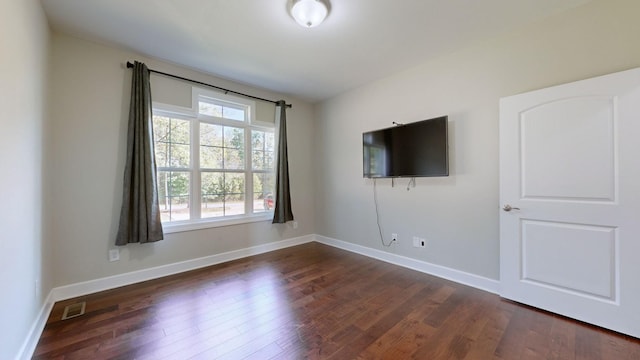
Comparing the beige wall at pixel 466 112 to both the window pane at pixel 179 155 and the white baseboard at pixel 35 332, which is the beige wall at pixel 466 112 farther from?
the white baseboard at pixel 35 332

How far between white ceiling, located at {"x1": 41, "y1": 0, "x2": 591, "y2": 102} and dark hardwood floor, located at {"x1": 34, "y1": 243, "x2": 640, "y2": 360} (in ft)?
8.53

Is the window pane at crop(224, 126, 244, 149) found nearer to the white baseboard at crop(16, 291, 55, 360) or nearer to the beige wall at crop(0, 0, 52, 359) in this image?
the beige wall at crop(0, 0, 52, 359)

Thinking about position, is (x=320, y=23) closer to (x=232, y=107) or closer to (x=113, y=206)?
(x=232, y=107)

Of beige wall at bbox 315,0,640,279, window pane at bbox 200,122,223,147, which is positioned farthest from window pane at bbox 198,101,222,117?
beige wall at bbox 315,0,640,279

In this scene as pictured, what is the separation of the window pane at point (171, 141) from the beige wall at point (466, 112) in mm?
2311

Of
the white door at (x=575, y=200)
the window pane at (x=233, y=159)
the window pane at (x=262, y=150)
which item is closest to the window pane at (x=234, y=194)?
the window pane at (x=233, y=159)

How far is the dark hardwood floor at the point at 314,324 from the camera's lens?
1.71 m

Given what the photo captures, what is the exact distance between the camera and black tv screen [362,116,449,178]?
9.44ft

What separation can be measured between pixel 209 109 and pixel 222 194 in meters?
1.20

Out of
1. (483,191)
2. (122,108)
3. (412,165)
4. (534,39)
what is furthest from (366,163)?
(122,108)

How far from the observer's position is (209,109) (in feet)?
11.5

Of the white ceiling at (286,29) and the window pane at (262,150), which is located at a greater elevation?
the white ceiling at (286,29)

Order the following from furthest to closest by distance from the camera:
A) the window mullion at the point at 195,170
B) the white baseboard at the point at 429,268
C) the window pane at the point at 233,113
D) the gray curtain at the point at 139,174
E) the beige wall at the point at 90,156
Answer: the window pane at the point at 233,113
the window mullion at the point at 195,170
the gray curtain at the point at 139,174
the white baseboard at the point at 429,268
the beige wall at the point at 90,156

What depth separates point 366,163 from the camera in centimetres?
374
